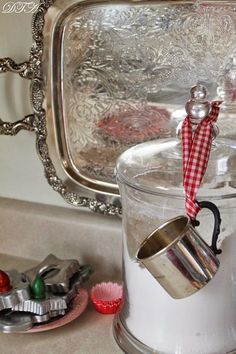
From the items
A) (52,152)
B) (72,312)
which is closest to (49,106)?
(52,152)

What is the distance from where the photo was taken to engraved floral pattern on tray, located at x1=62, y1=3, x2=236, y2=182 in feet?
2.51

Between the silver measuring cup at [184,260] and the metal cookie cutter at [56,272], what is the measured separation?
22cm

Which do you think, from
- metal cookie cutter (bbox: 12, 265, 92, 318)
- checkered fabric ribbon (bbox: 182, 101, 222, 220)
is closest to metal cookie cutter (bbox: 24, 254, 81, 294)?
metal cookie cutter (bbox: 12, 265, 92, 318)

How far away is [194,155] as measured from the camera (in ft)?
1.99

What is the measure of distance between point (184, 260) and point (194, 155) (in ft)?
0.35

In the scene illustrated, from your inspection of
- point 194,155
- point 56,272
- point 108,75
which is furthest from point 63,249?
point 194,155

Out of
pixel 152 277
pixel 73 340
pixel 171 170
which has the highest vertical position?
pixel 171 170

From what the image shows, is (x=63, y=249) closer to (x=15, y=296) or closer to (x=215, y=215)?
(x=15, y=296)

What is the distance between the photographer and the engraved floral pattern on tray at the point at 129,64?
0.76 meters

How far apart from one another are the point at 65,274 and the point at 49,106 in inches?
9.4

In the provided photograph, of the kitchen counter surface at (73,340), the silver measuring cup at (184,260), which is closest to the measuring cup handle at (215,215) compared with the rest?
the silver measuring cup at (184,260)

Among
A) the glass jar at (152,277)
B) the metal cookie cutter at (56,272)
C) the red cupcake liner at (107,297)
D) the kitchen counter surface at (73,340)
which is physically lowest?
the kitchen counter surface at (73,340)

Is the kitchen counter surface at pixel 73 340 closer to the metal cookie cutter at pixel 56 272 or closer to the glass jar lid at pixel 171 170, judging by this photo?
the metal cookie cutter at pixel 56 272

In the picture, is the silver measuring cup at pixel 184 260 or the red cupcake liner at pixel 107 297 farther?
Result: the red cupcake liner at pixel 107 297
